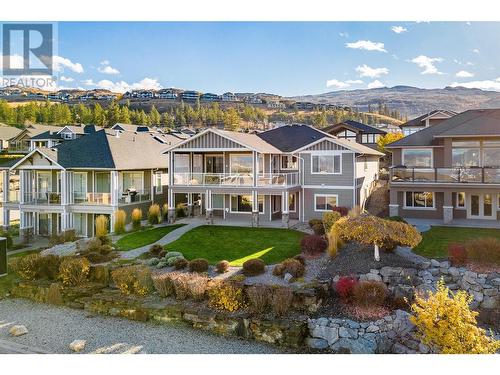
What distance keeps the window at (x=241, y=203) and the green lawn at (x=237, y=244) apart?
2200 mm

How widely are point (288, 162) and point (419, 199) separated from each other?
21.4 feet

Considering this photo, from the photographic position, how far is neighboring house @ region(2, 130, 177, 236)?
62.5ft

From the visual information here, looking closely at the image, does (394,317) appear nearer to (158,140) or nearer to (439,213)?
(439,213)

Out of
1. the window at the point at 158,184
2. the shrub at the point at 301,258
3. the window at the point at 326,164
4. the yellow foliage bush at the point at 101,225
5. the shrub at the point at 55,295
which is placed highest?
the window at the point at 326,164

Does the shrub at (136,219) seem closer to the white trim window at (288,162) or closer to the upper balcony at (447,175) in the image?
the white trim window at (288,162)

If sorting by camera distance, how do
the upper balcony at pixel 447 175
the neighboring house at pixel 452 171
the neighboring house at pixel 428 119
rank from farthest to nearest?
the neighboring house at pixel 428 119 → the neighboring house at pixel 452 171 → the upper balcony at pixel 447 175

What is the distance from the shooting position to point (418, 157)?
18047mm

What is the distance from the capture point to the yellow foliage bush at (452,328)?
740 cm

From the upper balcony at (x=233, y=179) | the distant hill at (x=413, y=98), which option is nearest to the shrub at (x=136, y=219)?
the upper balcony at (x=233, y=179)

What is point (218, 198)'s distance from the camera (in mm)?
20094

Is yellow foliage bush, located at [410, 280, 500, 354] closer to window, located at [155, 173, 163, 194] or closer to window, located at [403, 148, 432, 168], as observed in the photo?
window, located at [403, 148, 432, 168]

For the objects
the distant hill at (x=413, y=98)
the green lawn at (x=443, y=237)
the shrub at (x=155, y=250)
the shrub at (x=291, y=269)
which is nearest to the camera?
the shrub at (x=291, y=269)

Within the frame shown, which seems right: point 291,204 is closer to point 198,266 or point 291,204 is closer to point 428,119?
point 198,266
